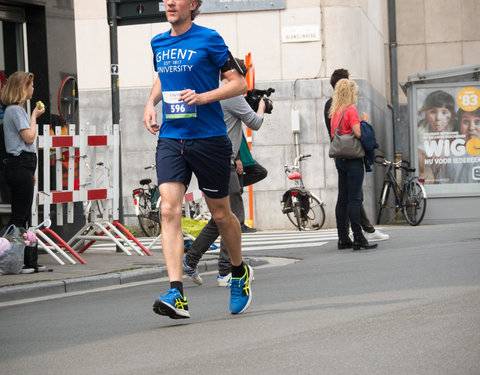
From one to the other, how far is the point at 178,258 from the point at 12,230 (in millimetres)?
4232

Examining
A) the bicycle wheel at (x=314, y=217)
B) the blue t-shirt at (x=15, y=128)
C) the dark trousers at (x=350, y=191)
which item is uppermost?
the blue t-shirt at (x=15, y=128)

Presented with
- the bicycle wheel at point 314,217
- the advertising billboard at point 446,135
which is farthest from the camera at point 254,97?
the advertising billboard at point 446,135

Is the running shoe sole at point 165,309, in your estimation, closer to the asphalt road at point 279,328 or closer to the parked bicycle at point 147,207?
the asphalt road at point 279,328

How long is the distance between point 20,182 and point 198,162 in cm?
412

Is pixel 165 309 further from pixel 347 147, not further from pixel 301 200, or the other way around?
pixel 301 200

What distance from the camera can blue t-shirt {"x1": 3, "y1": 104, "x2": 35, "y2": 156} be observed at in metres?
10.4

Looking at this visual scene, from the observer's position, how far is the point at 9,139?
34.2ft

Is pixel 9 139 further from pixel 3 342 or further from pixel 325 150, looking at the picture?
pixel 325 150

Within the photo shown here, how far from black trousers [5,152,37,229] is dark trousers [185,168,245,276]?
2.18 metres

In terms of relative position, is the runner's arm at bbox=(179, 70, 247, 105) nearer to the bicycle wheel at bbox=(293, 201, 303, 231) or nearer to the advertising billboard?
the bicycle wheel at bbox=(293, 201, 303, 231)

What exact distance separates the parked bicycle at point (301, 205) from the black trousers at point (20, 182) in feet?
29.9

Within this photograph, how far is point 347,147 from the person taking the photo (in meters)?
12.5

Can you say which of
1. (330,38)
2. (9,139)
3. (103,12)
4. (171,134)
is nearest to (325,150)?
(330,38)

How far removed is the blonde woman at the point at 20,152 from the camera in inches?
411
